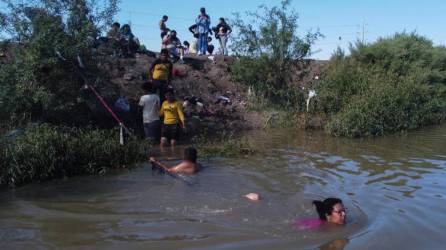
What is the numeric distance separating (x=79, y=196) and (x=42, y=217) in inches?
49.7

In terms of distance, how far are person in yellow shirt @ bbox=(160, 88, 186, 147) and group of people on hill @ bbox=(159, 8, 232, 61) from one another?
696cm

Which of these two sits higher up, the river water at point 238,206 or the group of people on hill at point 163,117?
the group of people on hill at point 163,117

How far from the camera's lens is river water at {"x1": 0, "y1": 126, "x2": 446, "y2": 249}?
663cm

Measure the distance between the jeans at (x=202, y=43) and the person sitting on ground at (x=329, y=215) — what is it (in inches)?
619

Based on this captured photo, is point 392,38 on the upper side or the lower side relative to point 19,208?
upper

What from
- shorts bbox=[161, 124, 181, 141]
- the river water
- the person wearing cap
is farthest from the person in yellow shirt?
the person wearing cap

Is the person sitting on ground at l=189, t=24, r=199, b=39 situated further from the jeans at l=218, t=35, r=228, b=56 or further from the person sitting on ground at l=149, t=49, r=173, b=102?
the person sitting on ground at l=149, t=49, r=173, b=102

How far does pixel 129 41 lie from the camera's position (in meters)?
19.1

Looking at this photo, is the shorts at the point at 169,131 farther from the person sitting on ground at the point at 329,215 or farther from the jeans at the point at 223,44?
the jeans at the point at 223,44

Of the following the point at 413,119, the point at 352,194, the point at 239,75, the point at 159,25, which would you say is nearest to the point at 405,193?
the point at 352,194

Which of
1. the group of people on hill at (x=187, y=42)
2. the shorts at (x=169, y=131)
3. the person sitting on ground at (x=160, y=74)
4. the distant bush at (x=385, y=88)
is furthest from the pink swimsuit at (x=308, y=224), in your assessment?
the group of people on hill at (x=187, y=42)

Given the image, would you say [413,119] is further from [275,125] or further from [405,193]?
[405,193]

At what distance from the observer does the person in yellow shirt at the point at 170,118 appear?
13023 mm

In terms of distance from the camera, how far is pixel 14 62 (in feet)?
38.2
